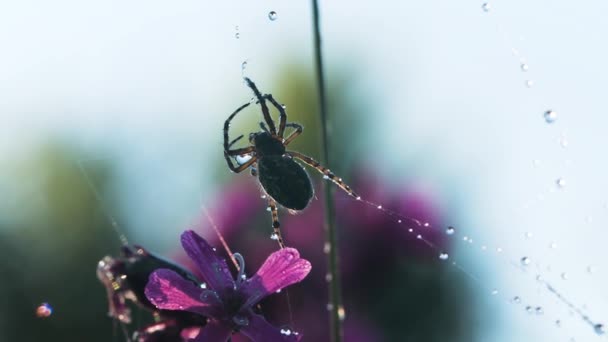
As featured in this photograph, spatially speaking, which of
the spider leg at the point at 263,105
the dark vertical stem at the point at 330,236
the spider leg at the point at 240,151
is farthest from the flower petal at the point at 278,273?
the spider leg at the point at 240,151

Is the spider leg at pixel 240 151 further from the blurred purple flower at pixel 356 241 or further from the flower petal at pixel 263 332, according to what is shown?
the blurred purple flower at pixel 356 241

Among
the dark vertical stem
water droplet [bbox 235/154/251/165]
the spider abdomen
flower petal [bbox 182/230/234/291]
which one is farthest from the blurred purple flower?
the dark vertical stem

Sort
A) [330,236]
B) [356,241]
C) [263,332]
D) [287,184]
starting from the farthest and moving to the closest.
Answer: [356,241]
[287,184]
[263,332]
[330,236]

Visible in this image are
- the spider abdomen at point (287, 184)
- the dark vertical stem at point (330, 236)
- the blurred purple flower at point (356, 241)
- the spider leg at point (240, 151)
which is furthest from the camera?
the blurred purple flower at point (356, 241)

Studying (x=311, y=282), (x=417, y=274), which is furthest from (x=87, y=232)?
(x=311, y=282)

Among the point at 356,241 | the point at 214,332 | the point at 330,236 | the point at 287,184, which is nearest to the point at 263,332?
the point at 214,332

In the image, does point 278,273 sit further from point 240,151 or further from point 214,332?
point 240,151

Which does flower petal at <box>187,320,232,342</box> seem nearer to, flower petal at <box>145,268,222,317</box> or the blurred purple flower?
flower petal at <box>145,268,222,317</box>
